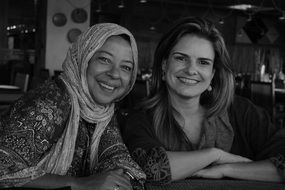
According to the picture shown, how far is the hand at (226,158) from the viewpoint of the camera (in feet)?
5.78

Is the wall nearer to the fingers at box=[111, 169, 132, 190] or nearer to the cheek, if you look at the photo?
the cheek

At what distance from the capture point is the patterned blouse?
1.38 m

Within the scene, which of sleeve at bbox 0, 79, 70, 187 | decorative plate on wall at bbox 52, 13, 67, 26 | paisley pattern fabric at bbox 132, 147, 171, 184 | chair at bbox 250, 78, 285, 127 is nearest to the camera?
sleeve at bbox 0, 79, 70, 187

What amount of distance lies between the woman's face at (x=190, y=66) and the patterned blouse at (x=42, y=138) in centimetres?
36

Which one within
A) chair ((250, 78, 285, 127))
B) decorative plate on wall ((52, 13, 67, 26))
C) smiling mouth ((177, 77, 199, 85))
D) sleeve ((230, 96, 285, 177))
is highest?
decorative plate on wall ((52, 13, 67, 26))

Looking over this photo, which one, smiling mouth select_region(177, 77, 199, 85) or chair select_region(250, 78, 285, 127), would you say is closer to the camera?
smiling mouth select_region(177, 77, 199, 85)

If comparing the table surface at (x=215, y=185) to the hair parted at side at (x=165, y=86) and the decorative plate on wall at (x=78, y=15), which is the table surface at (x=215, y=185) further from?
the decorative plate on wall at (x=78, y=15)

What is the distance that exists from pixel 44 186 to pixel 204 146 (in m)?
0.73

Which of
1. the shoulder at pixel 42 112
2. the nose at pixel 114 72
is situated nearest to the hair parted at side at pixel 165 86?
the nose at pixel 114 72

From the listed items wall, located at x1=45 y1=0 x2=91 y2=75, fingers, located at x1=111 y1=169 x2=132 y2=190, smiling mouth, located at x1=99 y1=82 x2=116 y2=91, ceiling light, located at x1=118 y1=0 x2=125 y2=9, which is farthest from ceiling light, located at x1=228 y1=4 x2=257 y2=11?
fingers, located at x1=111 y1=169 x2=132 y2=190

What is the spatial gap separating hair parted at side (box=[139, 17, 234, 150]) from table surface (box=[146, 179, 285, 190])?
9.9 inches

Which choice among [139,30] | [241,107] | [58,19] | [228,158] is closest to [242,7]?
[139,30]

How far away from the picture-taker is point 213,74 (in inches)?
77.8

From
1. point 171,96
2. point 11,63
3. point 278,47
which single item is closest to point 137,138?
point 171,96
